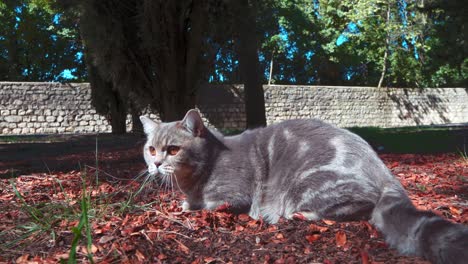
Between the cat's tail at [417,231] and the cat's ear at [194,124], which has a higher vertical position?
the cat's ear at [194,124]

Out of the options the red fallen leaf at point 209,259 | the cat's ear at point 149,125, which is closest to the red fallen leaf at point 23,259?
the red fallen leaf at point 209,259

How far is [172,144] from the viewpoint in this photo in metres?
3.13

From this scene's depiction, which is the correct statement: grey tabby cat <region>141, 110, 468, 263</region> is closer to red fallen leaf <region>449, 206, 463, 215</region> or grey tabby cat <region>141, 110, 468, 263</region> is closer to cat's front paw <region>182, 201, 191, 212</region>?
cat's front paw <region>182, 201, 191, 212</region>

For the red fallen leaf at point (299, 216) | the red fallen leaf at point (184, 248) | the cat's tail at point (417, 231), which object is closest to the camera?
the cat's tail at point (417, 231)

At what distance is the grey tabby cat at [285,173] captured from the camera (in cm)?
258

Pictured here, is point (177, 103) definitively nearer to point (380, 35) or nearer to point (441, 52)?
point (441, 52)

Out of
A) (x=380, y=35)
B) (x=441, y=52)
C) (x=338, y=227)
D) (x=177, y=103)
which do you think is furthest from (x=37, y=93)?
(x=380, y=35)

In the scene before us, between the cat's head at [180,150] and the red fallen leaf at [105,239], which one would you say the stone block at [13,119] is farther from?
the red fallen leaf at [105,239]

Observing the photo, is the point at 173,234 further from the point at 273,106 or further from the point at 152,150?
the point at 273,106

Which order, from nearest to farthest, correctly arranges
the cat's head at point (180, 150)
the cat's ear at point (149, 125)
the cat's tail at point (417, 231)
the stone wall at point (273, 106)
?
1. the cat's tail at point (417, 231)
2. the cat's head at point (180, 150)
3. the cat's ear at point (149, 125)
4. the stone wall at point (273, 106)

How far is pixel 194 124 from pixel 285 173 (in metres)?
0.73

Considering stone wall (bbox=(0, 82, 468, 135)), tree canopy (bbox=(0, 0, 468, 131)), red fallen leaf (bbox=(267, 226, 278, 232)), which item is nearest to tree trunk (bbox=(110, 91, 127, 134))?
tree canopy (bbox=(0, 0, 468, 131))

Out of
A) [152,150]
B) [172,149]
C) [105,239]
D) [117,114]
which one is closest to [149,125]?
[152,150]

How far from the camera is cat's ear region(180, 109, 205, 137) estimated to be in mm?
3188
